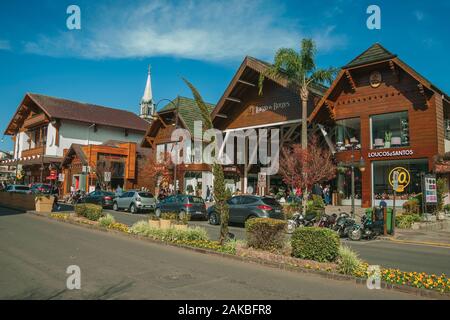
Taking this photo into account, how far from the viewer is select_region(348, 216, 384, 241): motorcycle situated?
15422 millimetres

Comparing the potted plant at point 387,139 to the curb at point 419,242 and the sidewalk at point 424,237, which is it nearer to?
the sidewalk at point 424,237

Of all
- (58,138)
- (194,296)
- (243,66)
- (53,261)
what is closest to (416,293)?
(194,296)

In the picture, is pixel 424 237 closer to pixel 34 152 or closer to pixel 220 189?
pixel 220 189

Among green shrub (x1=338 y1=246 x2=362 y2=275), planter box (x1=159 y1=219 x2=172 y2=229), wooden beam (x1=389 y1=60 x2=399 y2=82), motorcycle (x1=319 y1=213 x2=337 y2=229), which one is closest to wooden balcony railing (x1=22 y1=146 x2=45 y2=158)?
planter box (x1=159 y1=219 x2=172 y2=229)

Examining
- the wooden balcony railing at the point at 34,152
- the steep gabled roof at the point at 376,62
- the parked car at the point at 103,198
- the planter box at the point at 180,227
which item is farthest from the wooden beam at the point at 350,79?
the wooden balcony railing at the point at 34,152

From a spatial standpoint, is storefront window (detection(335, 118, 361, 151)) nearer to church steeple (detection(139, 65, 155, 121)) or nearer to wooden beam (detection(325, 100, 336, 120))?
wooden beam (detection(325, 100, 336, 120))

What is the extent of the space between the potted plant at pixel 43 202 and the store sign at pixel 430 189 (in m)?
22.6

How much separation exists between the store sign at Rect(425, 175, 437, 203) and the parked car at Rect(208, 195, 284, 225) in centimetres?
824

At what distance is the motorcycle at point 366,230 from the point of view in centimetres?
1542

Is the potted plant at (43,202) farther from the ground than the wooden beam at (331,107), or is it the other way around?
the wooden beam at (331,107)

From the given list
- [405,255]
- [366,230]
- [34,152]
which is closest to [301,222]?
[366,230]

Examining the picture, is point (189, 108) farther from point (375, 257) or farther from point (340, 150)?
point (375, 257)

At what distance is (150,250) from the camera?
11500mm
